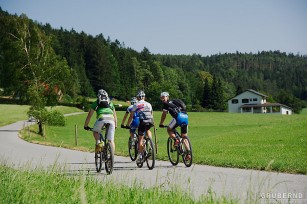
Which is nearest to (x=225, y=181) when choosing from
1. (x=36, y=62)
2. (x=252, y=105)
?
(x=36, y=62)

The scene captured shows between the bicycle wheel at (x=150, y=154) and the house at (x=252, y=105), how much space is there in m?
113

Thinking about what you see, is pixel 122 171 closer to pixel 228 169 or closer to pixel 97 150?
pixel 97 150

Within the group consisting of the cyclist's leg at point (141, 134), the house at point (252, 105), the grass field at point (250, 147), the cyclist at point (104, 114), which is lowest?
the grass field at point (250, 147)

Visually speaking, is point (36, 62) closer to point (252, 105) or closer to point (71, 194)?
point (71, 194)

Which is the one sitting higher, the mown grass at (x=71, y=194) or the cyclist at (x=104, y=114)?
the cyclist at (x=104, y=114)

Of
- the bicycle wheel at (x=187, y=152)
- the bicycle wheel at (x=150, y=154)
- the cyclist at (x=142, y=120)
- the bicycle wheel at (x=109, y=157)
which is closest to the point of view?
the bicycle wheel at (x=109, y=157)

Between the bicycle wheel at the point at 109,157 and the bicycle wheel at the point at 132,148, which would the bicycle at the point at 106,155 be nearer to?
the bicycle wheel at the point at 109,157

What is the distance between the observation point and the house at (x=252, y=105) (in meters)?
122

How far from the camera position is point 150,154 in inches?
456

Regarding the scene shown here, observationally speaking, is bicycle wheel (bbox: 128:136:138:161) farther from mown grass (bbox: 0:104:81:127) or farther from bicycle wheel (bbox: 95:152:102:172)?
mown grass (bbox: 0:104:81:127)

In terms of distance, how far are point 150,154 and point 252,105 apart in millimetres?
114336

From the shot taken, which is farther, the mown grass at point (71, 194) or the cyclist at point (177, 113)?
the cyclist at point (177, 113)

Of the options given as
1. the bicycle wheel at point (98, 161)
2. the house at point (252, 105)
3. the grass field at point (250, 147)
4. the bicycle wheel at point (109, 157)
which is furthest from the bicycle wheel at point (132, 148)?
the house at point (252, 105)

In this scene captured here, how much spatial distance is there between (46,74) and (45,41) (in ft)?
18.1
